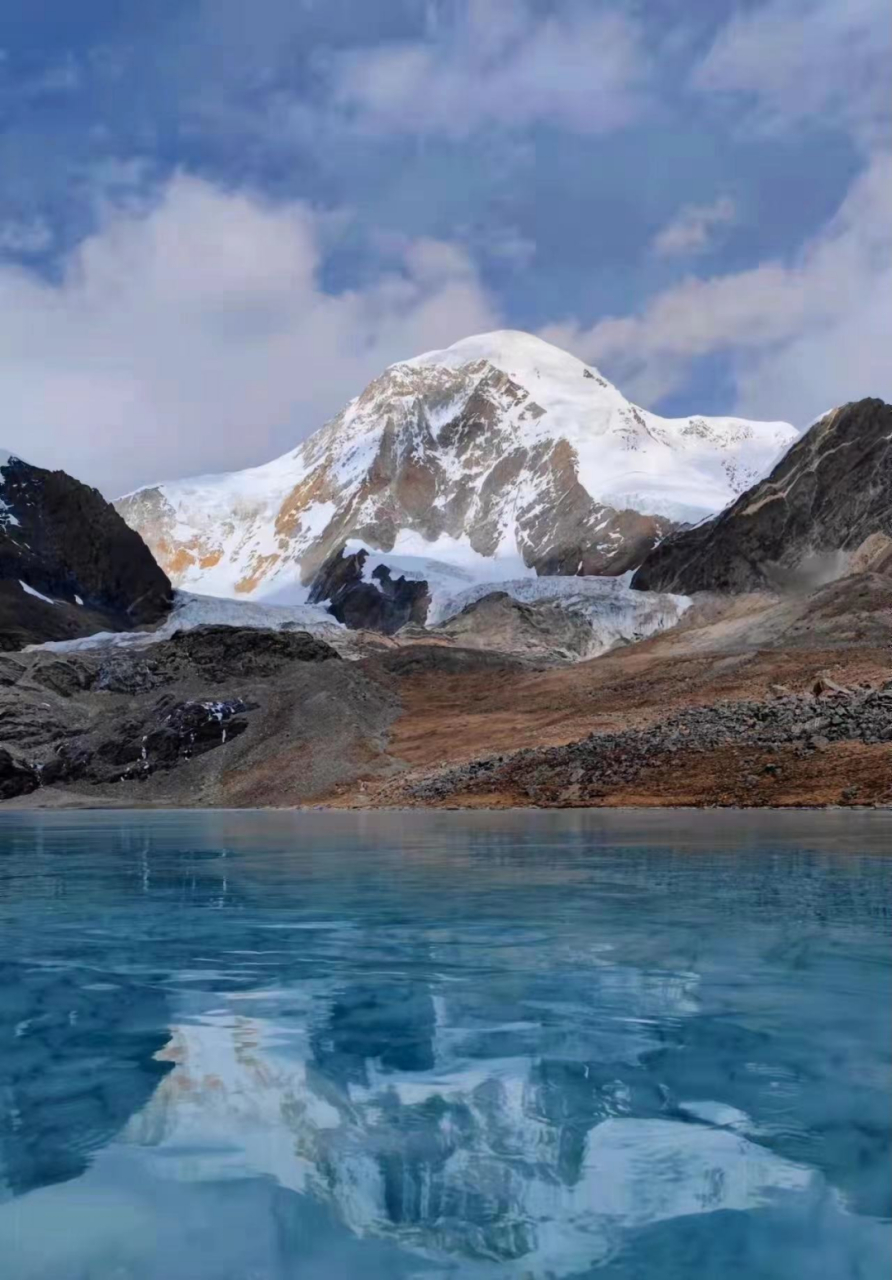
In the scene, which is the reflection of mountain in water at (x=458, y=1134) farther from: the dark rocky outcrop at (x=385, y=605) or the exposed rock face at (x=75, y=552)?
the dark rocky outcrop at (x=385, y=605)

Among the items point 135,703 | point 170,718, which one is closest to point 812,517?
point 135,703

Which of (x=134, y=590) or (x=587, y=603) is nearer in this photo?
(x=587, y=603)

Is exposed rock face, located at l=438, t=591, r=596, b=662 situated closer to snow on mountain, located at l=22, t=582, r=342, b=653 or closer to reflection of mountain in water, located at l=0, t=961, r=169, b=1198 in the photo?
snow on mountain, located at l=22, t=582, r=342, b=653

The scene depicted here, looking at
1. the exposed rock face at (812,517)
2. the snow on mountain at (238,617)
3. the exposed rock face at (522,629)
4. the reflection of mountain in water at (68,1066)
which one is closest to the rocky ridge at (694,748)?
the reflection of mountain in water at (68,1066)

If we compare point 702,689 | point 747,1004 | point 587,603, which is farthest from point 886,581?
point 747,1004

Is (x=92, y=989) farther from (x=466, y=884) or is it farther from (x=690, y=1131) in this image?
(x=466, y=884)

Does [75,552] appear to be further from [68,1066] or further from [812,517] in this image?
[68,1066]

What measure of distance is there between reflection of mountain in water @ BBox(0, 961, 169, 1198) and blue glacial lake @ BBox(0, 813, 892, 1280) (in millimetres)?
34

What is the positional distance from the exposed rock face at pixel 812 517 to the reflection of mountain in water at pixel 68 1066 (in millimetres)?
111869

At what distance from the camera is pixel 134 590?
176 meters

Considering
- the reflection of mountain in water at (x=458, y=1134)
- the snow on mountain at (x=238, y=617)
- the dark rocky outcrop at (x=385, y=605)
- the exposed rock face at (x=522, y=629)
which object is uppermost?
the dark rocky outcrop at (x=385, y=605)

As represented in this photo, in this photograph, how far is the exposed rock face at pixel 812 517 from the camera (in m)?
122

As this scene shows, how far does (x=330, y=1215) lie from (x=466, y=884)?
45.6 ft

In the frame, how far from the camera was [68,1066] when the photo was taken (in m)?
8.66
